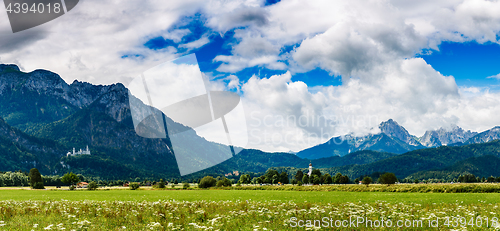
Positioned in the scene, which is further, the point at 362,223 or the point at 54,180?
the point at 54,180

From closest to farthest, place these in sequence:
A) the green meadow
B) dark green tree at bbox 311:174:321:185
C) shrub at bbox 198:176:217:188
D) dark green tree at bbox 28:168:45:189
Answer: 1. the green meadow
2. shrub at bbox 198:176:217:188
3. dark green tree at bbox 28:168:45:189
4. dark green tree at bbox 311:174:321:185

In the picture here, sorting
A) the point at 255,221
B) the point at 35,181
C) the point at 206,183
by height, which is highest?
the point at 255,221

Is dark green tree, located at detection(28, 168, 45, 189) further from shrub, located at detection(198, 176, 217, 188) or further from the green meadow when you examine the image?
the green meadow

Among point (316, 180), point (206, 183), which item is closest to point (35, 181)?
point (206, 183)

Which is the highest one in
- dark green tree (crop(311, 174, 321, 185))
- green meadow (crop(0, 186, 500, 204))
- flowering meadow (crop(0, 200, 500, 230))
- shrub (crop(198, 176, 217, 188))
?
flowering meadow (crop(0, 200, 500, 230))

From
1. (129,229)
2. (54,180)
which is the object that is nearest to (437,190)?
(129,229)

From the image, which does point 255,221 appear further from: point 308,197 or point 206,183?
point 206,183

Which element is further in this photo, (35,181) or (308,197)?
(35,181)

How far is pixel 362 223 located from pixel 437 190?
61.1m

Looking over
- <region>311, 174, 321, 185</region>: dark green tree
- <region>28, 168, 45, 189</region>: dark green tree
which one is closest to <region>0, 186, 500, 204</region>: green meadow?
<region>28, 168, 45, 189</region>: dark green tree

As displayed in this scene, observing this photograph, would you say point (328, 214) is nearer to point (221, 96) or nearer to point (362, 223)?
point (362, 223)

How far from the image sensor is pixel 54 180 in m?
180

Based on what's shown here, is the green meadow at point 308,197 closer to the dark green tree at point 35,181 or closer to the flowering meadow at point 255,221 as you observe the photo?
the flowering meadow at point 255,221

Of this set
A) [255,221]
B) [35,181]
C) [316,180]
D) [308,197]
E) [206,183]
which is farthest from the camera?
[316,180]
